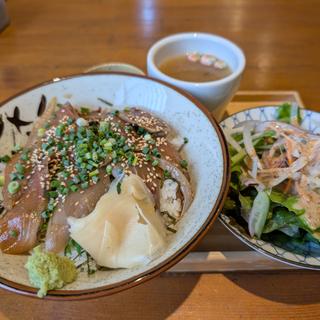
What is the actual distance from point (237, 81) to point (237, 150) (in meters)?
0.28

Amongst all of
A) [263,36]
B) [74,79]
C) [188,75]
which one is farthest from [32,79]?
[263,36]

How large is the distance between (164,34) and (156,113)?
3.74ft

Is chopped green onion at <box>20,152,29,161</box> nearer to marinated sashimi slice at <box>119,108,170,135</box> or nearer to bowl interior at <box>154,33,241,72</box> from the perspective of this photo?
marinated sashimi slice at <box>119,108,170,135</box>

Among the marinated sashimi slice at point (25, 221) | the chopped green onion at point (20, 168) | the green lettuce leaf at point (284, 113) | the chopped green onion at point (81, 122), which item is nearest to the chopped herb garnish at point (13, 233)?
the marinated sashimi slice at point (25, 221)

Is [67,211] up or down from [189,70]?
down

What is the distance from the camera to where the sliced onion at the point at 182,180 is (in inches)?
46.5

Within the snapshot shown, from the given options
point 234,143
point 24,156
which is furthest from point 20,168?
point 234,143

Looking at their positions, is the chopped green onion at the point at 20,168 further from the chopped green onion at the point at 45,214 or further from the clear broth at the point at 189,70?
the clear broth at the point at 189,70

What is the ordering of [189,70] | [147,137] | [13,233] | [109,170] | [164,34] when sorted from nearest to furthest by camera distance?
[13,233]
[109,170]
[147,137]
[189,70]
[164,34]

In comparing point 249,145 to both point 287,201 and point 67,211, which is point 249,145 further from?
point 67,211

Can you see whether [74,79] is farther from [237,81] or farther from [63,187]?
[237,81]

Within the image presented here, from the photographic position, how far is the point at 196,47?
167 cm

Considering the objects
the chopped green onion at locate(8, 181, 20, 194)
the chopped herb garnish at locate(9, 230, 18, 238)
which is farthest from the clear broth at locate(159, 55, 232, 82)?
the chopped herb garnish at locate(9, 230, 18, 238)

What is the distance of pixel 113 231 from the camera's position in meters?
1.03
